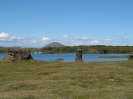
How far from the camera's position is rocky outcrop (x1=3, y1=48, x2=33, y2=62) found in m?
51.8

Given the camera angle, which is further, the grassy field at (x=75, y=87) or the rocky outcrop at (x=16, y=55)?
the rocky outcrop at (x=16, y=55)

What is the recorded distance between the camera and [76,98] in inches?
763

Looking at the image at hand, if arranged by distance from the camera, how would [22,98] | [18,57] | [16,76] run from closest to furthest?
[22,98], [16,76], [18,57]

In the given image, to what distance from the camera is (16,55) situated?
52.7 meters

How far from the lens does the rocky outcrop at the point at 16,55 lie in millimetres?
51763

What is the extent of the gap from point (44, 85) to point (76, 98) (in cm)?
654

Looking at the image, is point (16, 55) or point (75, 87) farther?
point (16, 55)

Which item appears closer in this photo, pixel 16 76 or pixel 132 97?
pixel 132 97

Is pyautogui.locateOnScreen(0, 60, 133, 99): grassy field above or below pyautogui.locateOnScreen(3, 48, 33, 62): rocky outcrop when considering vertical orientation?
below

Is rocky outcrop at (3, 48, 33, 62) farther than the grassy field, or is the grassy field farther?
rocky outcrop at (3, 48, 33, 62)

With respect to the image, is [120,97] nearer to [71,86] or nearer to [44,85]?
[71,86]

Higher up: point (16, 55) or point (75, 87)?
point (16, 55)

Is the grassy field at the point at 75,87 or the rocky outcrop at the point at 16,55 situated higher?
the rocky outcrop at the point at 16,55

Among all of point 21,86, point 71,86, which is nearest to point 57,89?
point 71,86
